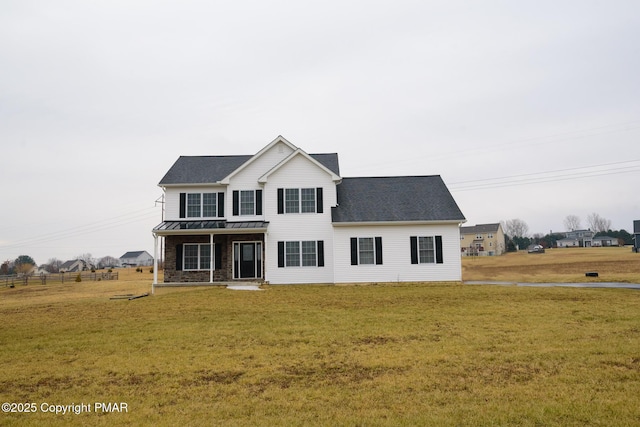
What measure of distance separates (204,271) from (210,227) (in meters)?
2.68

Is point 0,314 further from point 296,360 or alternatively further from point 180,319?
point 296,360

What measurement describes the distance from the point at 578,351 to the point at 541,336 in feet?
4.99

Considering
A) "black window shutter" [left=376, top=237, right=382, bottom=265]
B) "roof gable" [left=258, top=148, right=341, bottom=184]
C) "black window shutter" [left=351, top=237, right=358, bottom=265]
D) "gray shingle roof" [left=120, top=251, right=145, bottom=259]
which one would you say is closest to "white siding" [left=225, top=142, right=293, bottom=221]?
"roof gable" [left=258, top=148, right=341, bottom=184]

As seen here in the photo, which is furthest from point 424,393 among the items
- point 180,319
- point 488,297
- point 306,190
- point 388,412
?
point 306,190

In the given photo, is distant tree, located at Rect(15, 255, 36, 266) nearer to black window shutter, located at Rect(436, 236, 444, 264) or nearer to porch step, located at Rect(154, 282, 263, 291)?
porch step, located at Rect(154, 282, 263, 291)

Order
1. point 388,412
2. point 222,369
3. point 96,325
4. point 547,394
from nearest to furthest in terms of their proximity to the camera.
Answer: point 388,412 → point 547,394 → point 222,369 → point 96,325

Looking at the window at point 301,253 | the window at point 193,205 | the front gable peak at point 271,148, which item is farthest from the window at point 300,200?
the window at point 193,205

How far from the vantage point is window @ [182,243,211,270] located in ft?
84.5

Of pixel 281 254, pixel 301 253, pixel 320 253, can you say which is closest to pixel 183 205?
pixel 281 254

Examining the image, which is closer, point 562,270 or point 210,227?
point 210,227

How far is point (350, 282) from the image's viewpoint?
24.7 metres

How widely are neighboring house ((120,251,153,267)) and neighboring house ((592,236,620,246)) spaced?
130m

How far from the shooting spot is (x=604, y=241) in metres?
112

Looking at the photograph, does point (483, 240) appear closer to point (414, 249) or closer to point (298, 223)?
point (414, 249)
